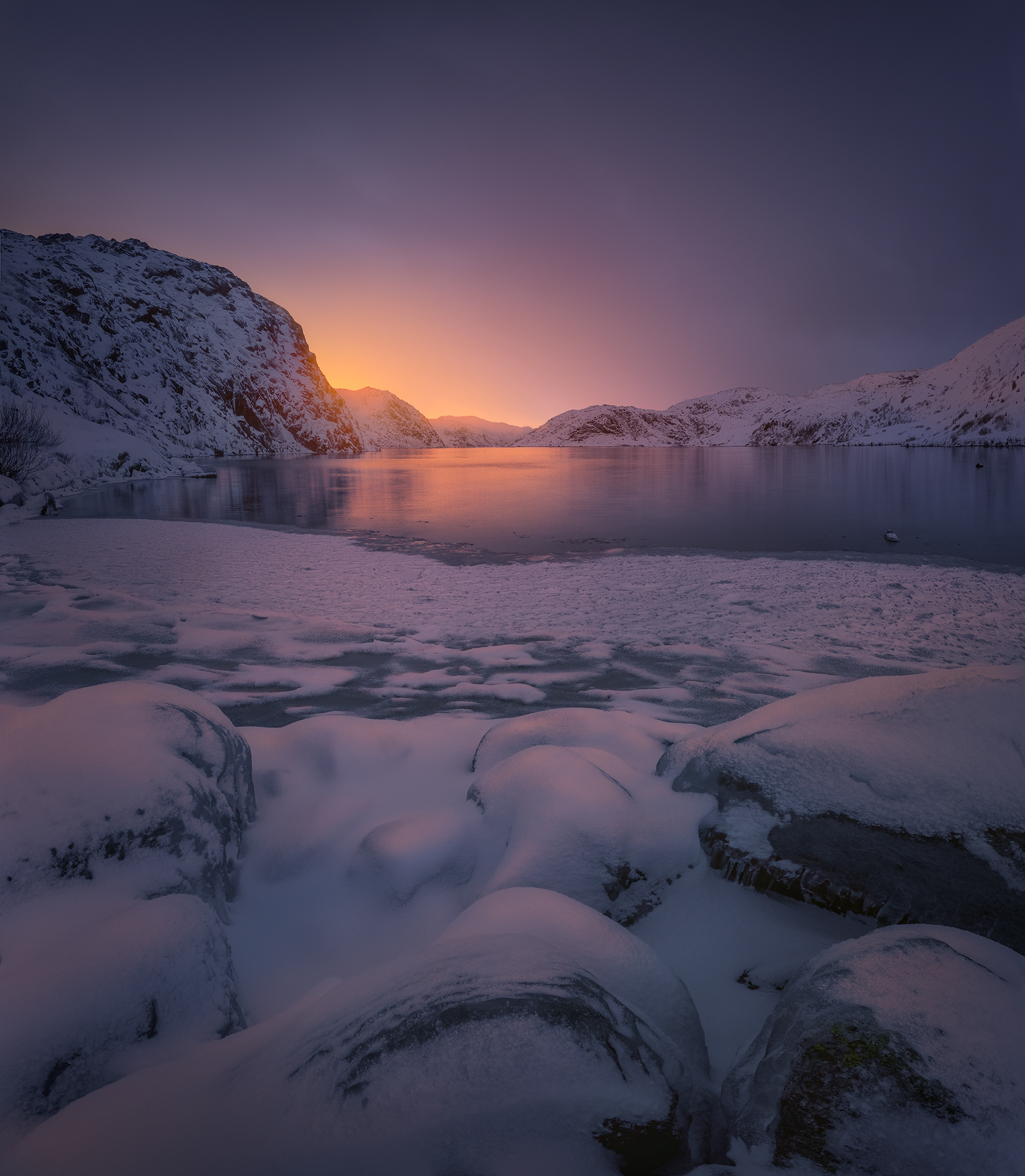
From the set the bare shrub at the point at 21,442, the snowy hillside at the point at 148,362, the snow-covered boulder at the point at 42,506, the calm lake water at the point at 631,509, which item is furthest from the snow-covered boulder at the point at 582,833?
the snowy hillside at the point at 148,362

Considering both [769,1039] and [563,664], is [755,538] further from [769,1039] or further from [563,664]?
[769,1039]

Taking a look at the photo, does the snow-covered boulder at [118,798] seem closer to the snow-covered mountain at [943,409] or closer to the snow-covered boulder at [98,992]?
the snow-covered boulder at [98,992]

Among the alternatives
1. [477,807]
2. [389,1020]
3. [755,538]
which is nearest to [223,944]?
[389,1020]

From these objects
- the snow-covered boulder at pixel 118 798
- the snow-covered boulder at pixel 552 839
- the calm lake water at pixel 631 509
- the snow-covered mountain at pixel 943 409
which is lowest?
the snow-covered boulder at pixel 552 839

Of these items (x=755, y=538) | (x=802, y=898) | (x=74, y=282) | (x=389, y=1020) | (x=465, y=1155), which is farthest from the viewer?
(x=74, y=282)

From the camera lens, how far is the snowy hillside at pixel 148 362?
38.9 m

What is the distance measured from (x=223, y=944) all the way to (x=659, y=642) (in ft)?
17.3

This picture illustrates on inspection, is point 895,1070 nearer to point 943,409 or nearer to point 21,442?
point 21,442

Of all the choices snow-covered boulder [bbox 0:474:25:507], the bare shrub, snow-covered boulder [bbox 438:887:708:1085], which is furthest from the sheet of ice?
the bare shrub

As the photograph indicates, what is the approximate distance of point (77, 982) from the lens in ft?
5.39

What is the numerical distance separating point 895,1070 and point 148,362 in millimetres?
121769

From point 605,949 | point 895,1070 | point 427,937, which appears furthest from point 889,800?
point 427,937

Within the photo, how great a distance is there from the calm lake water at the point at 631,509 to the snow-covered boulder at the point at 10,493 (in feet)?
5.05

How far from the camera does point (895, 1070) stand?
4.30ft
